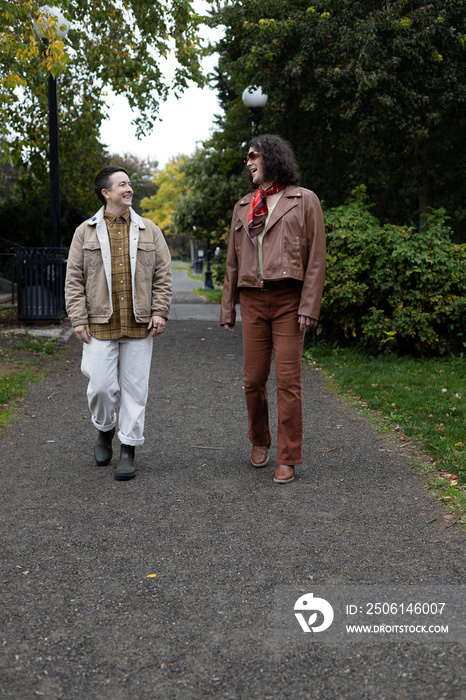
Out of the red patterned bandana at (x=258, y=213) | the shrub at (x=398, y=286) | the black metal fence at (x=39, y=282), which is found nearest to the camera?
the red patterned bandana at (x=258, y=213)

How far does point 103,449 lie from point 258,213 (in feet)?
6.32

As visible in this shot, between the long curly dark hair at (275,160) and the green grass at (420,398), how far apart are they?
214cm

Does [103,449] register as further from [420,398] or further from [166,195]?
[166,195]

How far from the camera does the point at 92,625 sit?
2.92 meters

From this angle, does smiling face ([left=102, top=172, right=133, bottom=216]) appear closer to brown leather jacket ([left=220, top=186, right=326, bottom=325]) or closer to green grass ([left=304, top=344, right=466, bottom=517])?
brown leather jacket ([left=220, top=186, right=326, bottom=325])

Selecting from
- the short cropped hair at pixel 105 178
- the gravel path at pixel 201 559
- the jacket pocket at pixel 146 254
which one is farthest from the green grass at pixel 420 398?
the short cropped hair at pixel 105 178

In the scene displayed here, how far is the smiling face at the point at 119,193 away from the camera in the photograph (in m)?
4.66

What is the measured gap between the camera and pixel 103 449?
515 cm

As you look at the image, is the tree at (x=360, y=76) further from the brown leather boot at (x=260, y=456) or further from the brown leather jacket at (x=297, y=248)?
the brown leather boot at (x=260, y=456)

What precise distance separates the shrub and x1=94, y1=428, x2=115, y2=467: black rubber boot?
14.8 ft

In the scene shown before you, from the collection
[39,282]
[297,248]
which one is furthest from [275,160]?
[39,282]

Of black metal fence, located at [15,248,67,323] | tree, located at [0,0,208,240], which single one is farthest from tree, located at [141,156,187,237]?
black metal fence, located at [15,248,67,323]

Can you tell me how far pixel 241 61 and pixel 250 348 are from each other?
7323 millimetres

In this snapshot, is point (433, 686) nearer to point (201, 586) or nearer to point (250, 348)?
point (201, 586)
